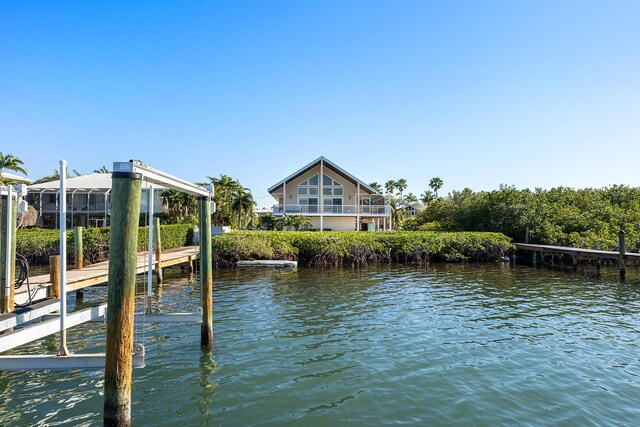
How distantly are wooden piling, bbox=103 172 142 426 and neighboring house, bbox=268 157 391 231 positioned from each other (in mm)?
35899

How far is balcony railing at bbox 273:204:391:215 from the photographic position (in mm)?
41156

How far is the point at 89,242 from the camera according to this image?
2241 cm

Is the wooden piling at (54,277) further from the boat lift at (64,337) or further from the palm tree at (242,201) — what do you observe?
the palm tree at (242,201)

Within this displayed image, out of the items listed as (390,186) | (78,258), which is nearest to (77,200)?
(78,258)

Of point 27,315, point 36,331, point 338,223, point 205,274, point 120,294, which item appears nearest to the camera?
point 120,294

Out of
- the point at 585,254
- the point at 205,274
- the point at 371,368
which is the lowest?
the point at 371,368

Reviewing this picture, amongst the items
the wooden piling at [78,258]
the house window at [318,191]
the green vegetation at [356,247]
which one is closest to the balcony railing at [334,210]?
the house window at [318,191]

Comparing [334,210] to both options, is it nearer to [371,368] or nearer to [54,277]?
[54,277]

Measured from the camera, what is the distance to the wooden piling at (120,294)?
16.9 ft

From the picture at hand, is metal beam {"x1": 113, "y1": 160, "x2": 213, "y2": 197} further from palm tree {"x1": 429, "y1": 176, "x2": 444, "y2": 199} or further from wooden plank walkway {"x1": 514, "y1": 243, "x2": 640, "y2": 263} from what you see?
palm tree {"x1": 429, "y1": 176, "x2": 444, "y2": 199}

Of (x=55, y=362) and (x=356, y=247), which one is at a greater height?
(x=356, y=247)

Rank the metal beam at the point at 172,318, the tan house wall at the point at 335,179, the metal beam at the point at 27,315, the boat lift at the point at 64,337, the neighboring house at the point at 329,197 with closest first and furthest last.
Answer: the boat lift at the point at 64,337 → the metal beam at the point at 27,315 → the metal beam at the point at 172,318 → the neighboring house at the point at 329,197 → the tan house wall at the point at 335,179

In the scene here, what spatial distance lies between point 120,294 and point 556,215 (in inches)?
1401

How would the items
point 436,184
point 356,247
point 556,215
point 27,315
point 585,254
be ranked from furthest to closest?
point 436,184, point 556,215, point 356,247, point 585,254, point 27,315
